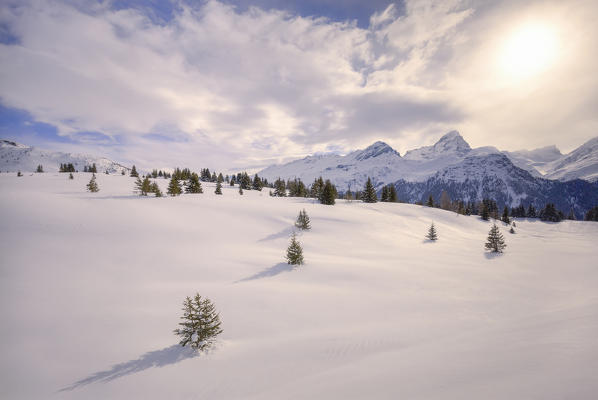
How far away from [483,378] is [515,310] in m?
8.97

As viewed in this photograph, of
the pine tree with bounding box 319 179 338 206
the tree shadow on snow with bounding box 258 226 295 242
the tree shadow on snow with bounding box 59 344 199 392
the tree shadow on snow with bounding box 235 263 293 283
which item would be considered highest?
the pine tree with bounding box 319 179 338 206

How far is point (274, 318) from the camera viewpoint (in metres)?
10.6

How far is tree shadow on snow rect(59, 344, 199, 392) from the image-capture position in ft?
23.1

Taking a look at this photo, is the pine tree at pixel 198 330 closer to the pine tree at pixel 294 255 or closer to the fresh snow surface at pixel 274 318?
the fresh snow surface at pixel 274 318

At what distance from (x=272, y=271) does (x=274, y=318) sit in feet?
19.0

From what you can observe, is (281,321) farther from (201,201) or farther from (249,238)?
(201,201)

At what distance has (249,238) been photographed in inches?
968

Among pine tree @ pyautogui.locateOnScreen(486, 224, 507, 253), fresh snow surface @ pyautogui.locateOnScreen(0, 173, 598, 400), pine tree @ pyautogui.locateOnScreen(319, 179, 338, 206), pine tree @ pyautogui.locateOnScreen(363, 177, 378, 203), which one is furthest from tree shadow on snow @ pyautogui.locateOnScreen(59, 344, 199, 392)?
pine tree @ pyautogui.locateOnScreen(363, 177, 378, 203)

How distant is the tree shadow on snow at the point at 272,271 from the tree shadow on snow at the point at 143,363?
19.6ft

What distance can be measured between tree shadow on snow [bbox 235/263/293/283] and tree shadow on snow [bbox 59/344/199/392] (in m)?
5.98

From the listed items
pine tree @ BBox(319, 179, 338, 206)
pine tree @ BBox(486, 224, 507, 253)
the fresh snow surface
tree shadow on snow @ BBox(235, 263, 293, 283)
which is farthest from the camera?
pine tree @ BBox(319, 179, 338, 206)

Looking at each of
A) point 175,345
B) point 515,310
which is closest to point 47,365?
point 175,345

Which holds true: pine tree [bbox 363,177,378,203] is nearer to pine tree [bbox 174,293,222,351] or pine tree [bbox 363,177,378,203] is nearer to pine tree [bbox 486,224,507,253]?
pine tree [bbox 486,224,507,253]

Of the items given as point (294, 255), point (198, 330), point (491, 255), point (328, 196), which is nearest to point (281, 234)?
point (294, 255)
